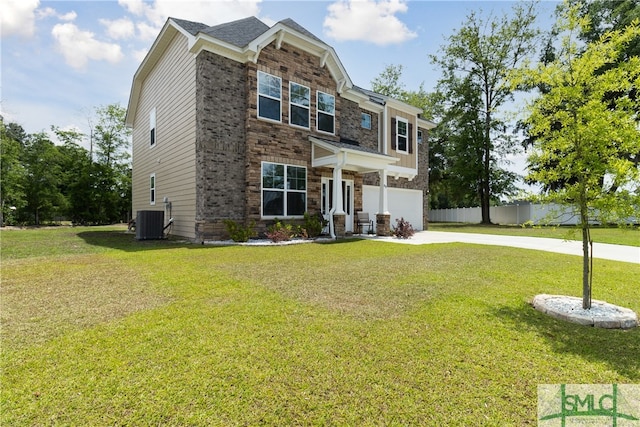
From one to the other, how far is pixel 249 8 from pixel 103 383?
49.9ft

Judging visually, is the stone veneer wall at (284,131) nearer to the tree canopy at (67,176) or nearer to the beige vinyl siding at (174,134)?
the beige vinyl siding at (174,134)

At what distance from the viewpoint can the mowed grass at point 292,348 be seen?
190 centimetres

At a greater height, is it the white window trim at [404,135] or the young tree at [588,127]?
the white window trim at [404,135]

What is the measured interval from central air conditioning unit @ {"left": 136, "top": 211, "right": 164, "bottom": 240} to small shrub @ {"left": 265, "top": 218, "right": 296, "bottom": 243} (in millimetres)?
4127

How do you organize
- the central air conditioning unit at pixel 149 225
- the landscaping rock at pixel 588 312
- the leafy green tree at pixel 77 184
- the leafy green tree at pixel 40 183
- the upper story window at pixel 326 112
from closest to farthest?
the landscaping rock at pixel 588 312 < the central air conditioning unit at pixel 149 225 < the upper story window at pixel 326 112 < the leafy green tree at pixel 40 183 < the leafy green tree at pixel 77 184

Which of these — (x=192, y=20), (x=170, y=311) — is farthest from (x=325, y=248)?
(x=192, y=20)

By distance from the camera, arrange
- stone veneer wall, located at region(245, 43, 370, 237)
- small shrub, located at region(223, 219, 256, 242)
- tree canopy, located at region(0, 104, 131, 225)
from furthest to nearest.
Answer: tree canopy, located at region(0, 104, 131, 225)
stone veneer wall, located at region(245, 43, 370, 237)
small shrub, located at region(223, 219, 256, 242)

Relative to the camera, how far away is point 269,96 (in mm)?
11125

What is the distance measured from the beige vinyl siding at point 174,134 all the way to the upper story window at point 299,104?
3508mm

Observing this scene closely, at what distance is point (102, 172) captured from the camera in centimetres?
2489

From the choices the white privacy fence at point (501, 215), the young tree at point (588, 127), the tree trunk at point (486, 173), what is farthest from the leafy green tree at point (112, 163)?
the tree trunk at point (486, 173)

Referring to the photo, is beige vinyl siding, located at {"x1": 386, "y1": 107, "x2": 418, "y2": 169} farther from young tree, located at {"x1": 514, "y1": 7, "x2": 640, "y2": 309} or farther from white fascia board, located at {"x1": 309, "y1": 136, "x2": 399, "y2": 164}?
young tree, located at {"x1": 514, "y1": 7, "x2": 640, "y2": 309}

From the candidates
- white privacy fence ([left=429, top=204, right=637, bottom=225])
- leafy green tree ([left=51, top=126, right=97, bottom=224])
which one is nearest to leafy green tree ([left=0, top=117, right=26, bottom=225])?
leafy green tree ([left=51, top=126, right=97, bottom=224])

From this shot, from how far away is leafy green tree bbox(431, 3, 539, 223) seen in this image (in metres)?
25.2
